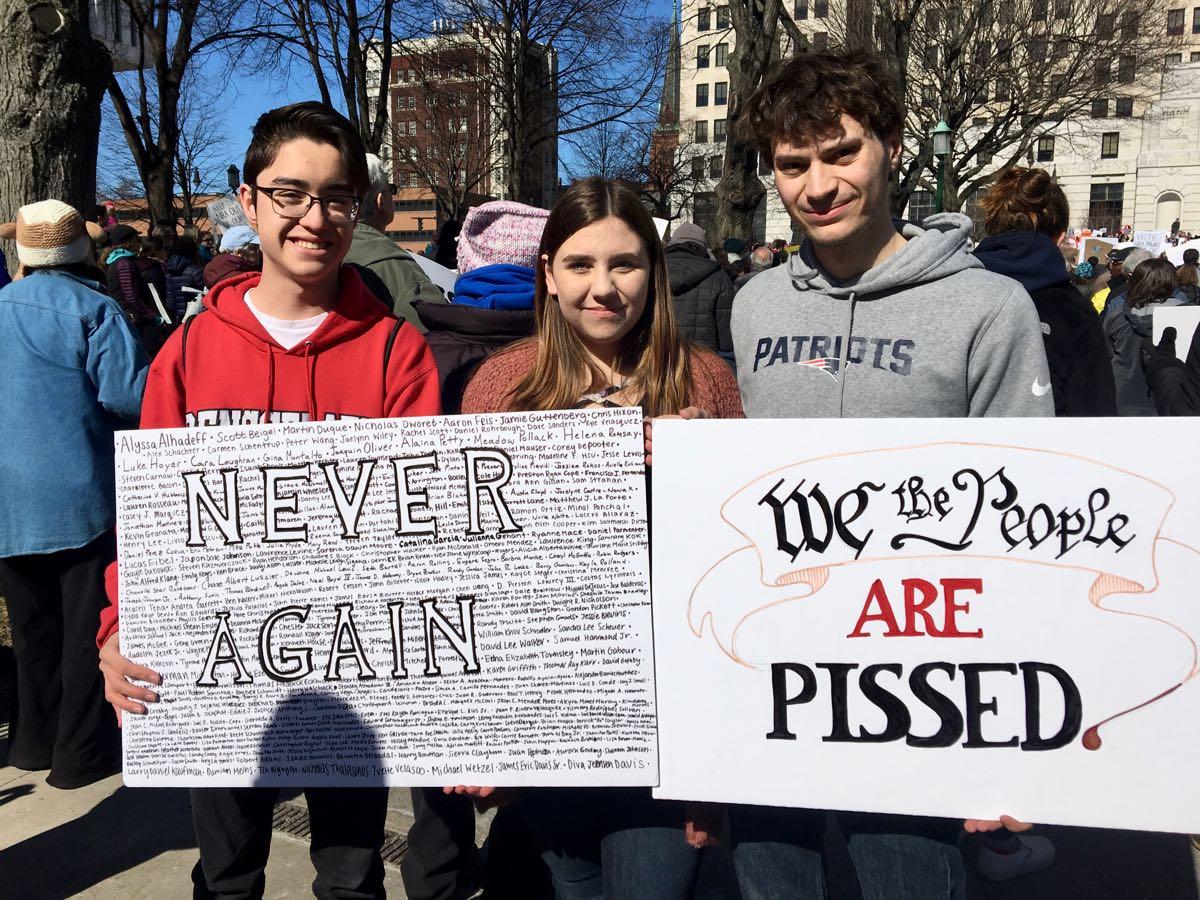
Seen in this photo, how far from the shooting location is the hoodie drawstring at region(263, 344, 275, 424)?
2104mm

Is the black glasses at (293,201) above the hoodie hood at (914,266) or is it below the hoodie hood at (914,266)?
above

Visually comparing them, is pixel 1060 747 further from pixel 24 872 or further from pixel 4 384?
pixel 4 384

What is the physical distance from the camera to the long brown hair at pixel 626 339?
6.72 ft

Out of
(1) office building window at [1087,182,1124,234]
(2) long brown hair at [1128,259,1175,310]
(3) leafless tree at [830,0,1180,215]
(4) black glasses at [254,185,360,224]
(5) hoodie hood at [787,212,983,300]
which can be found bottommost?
(5) hoodie hood at [787,212,983,300]

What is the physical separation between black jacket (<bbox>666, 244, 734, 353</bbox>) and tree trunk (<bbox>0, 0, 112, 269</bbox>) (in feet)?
10.3

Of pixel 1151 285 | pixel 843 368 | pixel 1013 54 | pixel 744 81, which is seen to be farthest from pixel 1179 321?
pixel 1013 54

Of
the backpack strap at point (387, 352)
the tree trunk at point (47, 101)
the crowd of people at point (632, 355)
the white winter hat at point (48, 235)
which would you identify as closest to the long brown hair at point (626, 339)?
the crowd of people at point (632, 355)

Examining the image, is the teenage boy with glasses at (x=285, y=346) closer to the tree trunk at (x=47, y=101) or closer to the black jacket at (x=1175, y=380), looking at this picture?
the black jacket at (x=1175, y=380)

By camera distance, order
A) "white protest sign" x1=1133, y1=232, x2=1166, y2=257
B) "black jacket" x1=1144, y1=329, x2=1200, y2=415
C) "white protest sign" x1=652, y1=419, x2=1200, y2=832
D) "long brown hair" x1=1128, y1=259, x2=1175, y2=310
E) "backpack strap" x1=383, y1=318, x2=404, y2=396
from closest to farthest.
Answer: "white protest sign" x1=652, y1=419, x2=1200, y2=832
"backpack strap" x1=383, y1=318, x2=404, y2=396
"black jacket" x1=1144, y1=329, x2=1200, y2=415
"long brown hair" x1=1128, y1=259, x2=1175, y2=310
"white protest sign" x1=1133, y1=232, x2=1166, y2=257

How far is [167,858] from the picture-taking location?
3.09 m

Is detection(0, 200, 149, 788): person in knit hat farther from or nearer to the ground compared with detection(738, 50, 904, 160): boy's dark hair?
nearer to the ground

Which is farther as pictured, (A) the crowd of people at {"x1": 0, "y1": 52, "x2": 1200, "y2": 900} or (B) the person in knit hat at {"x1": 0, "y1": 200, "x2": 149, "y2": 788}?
(B) the person in knit hat at {"x1": 0, "y1": 200, "x2": 149, "y2": 788}

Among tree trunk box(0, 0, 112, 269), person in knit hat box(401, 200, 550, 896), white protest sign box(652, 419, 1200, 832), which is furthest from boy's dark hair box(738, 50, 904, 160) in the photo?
tree trunk box(0, 0, 112, 269)

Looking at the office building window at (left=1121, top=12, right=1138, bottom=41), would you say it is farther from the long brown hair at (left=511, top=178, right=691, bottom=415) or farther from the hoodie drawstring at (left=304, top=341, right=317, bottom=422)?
the hoodie drawstring at (left=304, top=341, right=317, bottom=422)
